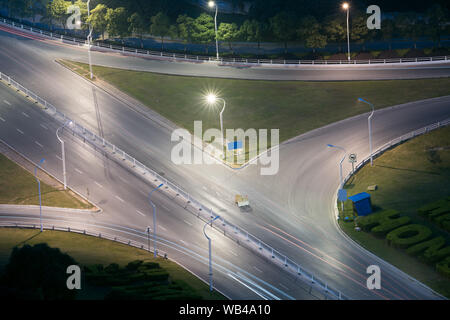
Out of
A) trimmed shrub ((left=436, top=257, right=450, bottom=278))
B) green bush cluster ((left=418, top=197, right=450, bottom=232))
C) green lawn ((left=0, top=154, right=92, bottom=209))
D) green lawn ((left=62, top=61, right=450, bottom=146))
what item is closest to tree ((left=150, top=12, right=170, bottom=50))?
green lawn ((left=62, top=61, right=450, bottom=146))

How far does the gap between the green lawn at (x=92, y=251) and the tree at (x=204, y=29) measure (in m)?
60.9

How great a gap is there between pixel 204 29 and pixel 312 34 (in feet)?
68.2

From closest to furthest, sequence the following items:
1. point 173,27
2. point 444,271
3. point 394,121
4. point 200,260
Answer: point 444,271 < point 200,260 < point 394,121 < point 173,27

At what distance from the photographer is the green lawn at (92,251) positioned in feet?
249

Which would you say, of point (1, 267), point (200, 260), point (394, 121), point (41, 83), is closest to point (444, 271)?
point (200, 260)

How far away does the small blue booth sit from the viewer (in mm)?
88562

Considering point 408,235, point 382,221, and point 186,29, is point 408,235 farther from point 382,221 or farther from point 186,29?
point 186,29

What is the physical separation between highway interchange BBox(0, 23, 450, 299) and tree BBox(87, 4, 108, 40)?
35.9ft

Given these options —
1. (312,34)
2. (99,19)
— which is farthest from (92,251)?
(99,19)

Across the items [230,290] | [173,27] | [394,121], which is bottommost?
[230,290]

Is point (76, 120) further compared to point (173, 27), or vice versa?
point (173, 27)

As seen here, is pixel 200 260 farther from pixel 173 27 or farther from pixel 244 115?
pixel 173 27

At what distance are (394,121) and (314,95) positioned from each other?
15238 mm
